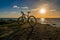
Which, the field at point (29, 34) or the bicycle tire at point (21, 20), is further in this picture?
the bicycle tire at point (21, 20)

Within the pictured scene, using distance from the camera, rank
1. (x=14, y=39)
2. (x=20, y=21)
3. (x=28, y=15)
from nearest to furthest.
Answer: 1. (x=14, y=39)
2. (x=28, y=15)
3. (x=20, y=21)

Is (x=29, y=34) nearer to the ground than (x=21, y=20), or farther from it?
nearer to the ground

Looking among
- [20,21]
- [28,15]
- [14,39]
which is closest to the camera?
[14,39]

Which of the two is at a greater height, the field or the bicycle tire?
the bicycle tire

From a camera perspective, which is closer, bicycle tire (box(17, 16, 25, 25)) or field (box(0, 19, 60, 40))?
field (box(0, 19, 60, 40))

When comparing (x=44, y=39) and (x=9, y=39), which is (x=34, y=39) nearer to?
(x=44, y=39)

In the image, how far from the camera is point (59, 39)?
460 inches

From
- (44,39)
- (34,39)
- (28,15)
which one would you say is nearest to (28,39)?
(34,39)

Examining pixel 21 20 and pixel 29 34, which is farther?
pixel 21 20

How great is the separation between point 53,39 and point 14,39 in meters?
2.93

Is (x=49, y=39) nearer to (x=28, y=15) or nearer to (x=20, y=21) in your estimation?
(x=28, y=15)

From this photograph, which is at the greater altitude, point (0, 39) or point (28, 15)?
point (28, 15)

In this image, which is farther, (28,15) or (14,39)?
(28,15)

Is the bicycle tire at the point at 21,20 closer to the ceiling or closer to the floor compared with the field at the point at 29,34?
closer to the ceiling
